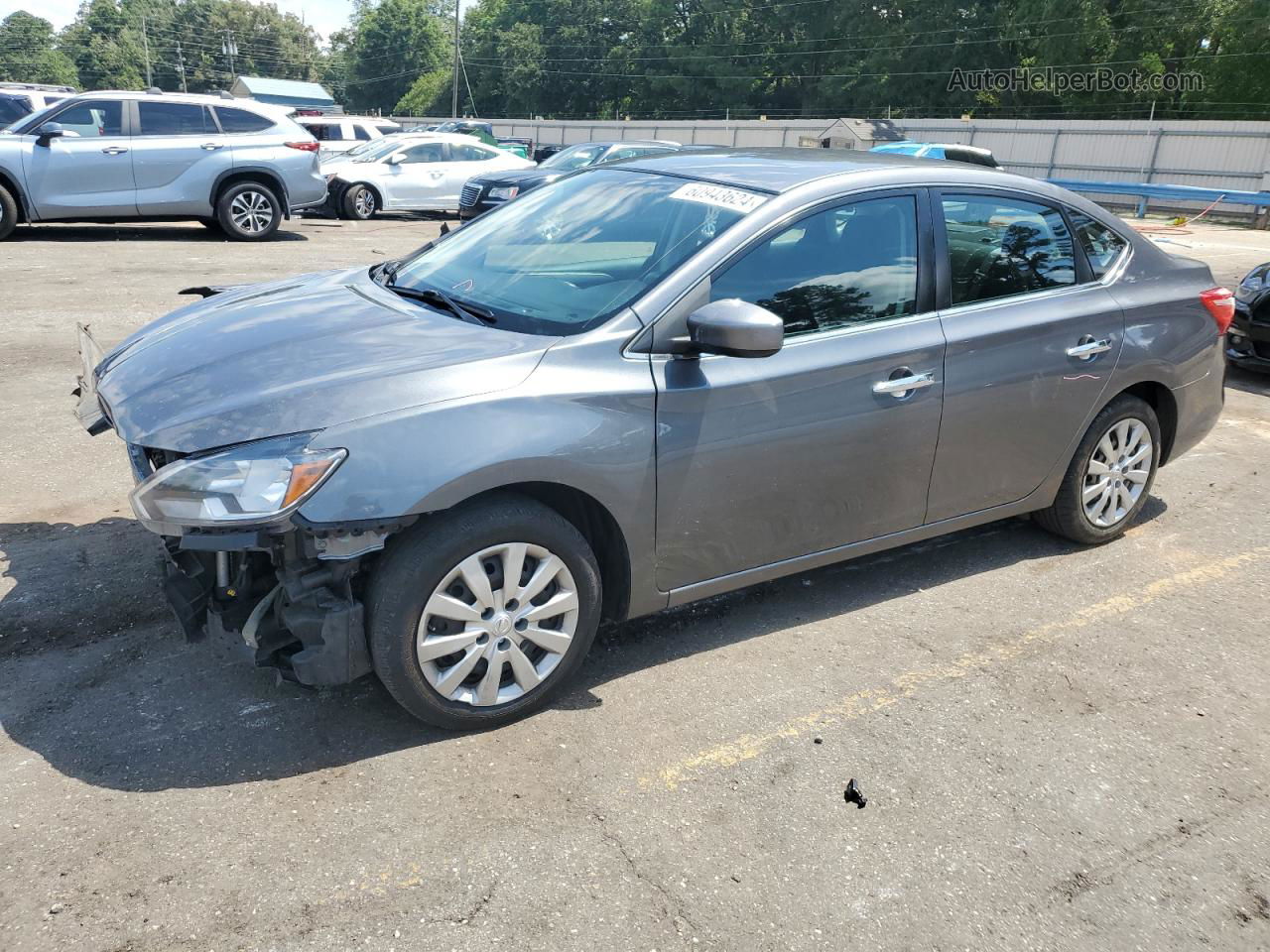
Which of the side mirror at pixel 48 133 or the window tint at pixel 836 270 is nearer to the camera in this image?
the window tint at pixel 836 270

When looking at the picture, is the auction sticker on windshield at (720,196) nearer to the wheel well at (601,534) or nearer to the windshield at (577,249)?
the windshield at (577,249)

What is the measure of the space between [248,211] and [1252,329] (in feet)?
38.0

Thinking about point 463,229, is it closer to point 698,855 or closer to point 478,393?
point 478,393

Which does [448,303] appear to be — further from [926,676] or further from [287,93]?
[287,93]

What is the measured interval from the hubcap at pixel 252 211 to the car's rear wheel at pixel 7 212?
2.45 metres

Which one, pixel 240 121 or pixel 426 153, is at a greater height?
pixel 240 121

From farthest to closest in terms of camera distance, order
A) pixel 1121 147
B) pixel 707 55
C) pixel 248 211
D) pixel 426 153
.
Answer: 1. pixel 707 55
2. pixel 1121 147
3. pixel 426 153
4. pixel 248 211

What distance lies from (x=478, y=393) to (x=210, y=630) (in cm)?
108

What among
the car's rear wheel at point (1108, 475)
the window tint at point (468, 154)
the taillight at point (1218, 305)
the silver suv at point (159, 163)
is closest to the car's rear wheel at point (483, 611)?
the car's rear wheel at point (1108, 475)

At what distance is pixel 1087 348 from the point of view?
14.9 ft

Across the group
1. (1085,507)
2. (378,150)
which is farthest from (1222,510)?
(378,150)

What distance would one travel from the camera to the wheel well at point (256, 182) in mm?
13539

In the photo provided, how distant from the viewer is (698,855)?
2.88 m

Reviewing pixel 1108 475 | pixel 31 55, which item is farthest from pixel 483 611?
pixel 31 55
